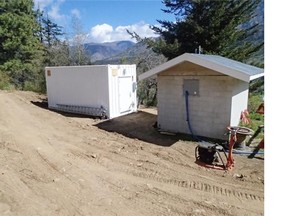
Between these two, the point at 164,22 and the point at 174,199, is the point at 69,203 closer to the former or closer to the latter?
the point at 174,199

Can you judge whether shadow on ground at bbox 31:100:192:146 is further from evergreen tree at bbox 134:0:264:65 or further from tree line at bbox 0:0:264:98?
evergreen tree at bbox 134:0:264:65

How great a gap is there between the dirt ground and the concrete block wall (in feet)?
2.66

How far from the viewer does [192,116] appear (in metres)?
9.75

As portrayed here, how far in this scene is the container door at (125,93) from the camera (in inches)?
518

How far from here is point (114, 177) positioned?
20.2 feet

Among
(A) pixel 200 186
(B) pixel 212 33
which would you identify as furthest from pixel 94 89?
(B) pixel 212 33

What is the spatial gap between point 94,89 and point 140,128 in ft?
11.0

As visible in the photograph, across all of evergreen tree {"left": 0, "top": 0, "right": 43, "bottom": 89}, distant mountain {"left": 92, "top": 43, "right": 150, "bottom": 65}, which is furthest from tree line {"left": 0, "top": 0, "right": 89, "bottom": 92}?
distant mountain {"left": 92, "top": 43, "right": 150, "bottom": 65}

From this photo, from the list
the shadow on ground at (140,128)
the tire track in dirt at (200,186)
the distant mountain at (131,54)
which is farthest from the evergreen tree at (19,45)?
the tire track in dirt at (200,186)

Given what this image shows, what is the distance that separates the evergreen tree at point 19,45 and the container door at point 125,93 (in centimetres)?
1289

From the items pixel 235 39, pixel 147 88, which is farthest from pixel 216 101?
pixel 235 39

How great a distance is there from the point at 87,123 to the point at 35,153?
429cm

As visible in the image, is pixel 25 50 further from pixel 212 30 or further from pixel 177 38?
pixel 212 30

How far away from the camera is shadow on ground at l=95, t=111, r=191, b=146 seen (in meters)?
9.46
